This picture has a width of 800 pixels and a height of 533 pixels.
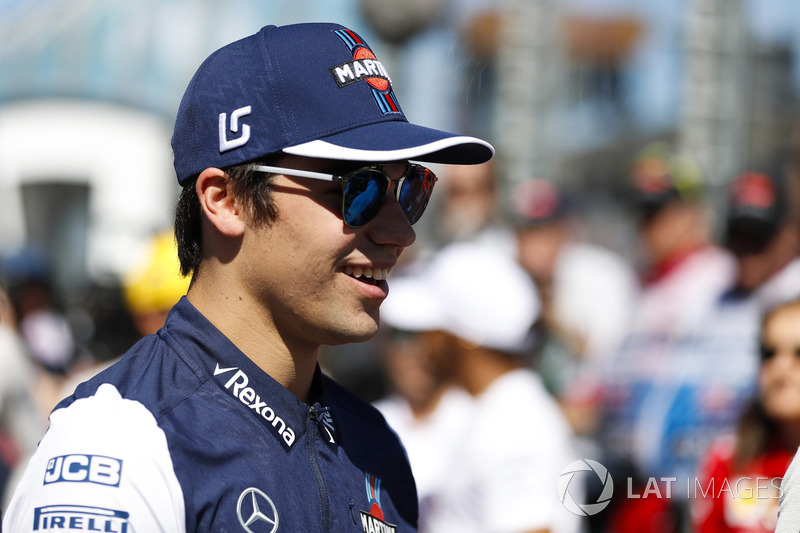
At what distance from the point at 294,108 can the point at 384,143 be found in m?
0.19

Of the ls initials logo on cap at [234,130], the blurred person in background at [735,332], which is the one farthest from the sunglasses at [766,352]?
the ls initials logo on cap at [234,130]

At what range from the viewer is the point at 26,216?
16672 millimetres

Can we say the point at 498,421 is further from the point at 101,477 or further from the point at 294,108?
the point at 101,477

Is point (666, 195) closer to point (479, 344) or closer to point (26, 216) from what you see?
point (479, 344)

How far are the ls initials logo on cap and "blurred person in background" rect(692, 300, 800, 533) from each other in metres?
1.91

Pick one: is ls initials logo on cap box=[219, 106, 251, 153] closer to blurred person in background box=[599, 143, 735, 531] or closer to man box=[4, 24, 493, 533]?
man box=[4, 24, 493, 533]

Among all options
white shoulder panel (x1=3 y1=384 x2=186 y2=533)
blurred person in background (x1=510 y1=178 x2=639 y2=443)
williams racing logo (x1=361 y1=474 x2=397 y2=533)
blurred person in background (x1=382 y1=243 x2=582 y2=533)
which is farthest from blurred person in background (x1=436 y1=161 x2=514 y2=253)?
white shoulder panel (x1=3 y1=384 x2=186 y2=533)

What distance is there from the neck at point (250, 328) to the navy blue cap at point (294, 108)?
0.85 feet

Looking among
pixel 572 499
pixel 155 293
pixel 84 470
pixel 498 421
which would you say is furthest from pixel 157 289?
pixel 84 470

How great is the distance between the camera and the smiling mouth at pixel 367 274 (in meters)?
2.01

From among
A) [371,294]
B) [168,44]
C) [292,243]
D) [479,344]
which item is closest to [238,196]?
[292,243]

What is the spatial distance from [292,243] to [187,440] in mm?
446

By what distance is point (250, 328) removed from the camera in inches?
79.1

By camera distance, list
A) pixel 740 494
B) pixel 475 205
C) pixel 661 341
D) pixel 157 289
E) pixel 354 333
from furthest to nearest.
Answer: pixel 475 205 → pixel 661 341 → pixel 157 289 → pixel 740 494 → pixel 354 333
